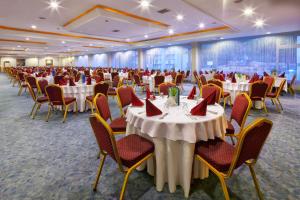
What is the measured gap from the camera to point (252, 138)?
5.27 feet

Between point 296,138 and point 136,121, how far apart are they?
3150 mm

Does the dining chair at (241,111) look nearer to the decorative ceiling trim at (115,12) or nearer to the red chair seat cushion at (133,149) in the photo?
the red chair seat cushion at (133,149)

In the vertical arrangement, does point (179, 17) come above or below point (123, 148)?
above

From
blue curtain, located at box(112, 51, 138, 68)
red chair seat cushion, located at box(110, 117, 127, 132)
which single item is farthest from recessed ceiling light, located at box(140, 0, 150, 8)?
blue curtain, located at box(112, 51, 138, 68)

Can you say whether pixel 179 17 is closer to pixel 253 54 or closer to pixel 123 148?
pixel 253 54

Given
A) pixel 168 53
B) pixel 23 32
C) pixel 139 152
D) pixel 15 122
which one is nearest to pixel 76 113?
pixel 15 122

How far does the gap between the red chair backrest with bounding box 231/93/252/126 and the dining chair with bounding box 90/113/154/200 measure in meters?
1.28

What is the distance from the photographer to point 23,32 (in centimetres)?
1048

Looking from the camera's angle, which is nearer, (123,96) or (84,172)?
(84,172)

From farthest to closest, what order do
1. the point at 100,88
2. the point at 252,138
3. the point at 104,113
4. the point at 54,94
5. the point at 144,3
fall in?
the point at 144,3, the point at 100,88, the point at 54,94, the point at 104,113, the point at 252,138

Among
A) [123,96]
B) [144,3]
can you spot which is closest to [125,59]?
[144,3]

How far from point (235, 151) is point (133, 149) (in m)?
0.97

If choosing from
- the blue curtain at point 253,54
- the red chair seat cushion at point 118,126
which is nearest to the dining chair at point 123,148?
the red chair seat cushion at point 118,126

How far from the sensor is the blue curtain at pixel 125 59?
62.1 feet
